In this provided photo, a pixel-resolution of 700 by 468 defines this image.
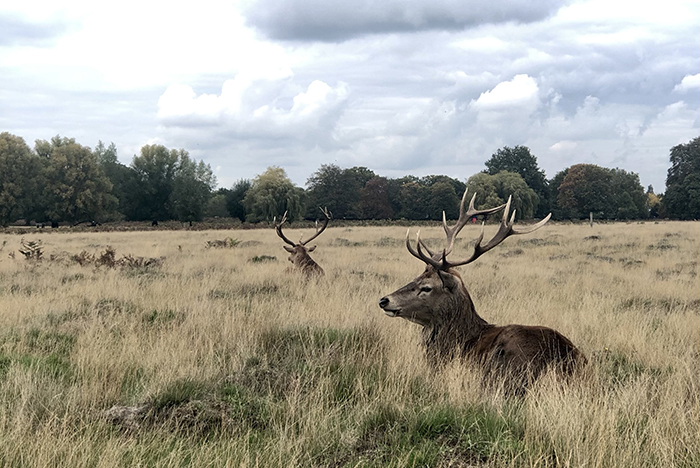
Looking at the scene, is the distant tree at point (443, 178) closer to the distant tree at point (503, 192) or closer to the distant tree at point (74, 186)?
the distant tree at point (503, 192)

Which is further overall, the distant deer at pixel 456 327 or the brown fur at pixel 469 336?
the distant deer at pixel 456 327

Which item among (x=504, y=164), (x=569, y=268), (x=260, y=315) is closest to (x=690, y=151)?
(x=504, y=164)

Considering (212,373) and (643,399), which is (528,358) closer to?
(643,399)

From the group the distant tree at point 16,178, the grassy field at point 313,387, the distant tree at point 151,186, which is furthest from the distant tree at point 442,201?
the grassy field at point 313,387

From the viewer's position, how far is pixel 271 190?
2366 inches

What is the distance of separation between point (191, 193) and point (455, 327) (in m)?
60.3

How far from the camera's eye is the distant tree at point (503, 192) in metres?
63.9

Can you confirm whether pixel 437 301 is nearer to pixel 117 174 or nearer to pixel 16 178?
pixel 16 178

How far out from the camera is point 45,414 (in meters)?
3.76

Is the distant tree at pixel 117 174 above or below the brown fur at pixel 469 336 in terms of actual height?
above

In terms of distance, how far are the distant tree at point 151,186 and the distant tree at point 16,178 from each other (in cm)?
1411

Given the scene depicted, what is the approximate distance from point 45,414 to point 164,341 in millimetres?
2038

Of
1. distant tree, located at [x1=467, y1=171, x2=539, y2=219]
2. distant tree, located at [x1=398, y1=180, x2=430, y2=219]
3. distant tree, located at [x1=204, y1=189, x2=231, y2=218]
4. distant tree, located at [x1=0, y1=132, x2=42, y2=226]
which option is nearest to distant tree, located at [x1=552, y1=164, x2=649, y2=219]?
distant tree, located at [x1=467, y1=171, x2=539, y2=219]

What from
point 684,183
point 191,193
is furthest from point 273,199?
point 684,183
